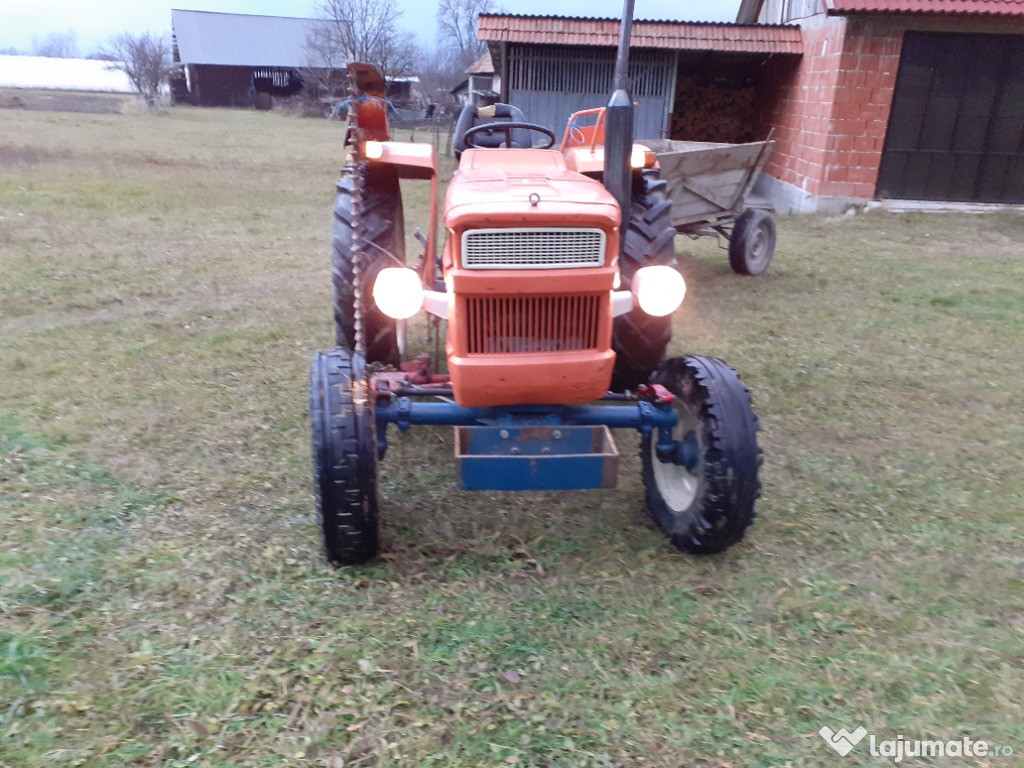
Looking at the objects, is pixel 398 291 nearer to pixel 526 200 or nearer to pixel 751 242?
pixel 526 200

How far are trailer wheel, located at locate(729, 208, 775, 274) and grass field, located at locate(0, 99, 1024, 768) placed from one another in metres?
1.98

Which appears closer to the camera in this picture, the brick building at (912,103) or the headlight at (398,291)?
the headlight at (398,291)

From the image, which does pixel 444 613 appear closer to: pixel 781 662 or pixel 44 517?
pixel 781 662

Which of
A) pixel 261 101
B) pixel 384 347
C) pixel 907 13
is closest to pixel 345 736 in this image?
pixel 384 347

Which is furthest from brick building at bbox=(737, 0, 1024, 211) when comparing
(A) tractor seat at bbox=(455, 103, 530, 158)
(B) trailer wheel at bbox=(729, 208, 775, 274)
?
(A) tractor seat at bbox=(455, 103, 530, 158)

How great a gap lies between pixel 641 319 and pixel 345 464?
167 centimetres

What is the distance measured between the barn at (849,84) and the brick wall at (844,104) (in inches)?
0.6

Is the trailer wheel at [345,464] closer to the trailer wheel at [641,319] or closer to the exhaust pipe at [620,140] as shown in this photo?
the exhaust pipe at [620,140]

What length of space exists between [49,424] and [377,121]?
2252 mm

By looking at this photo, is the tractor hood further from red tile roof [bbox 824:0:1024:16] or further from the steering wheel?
red tile roof [bbox 824:0:1024:16]

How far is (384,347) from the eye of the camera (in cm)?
426

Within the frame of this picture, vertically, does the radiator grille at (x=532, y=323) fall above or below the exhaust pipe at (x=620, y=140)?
below

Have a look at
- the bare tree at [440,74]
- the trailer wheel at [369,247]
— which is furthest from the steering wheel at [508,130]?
the bare tree at [440,74]

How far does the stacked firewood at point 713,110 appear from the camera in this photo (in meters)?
14.7
